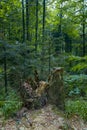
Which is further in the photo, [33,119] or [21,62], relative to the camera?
[21,62]

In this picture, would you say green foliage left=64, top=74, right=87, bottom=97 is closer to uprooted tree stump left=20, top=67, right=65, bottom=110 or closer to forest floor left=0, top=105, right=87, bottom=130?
uprooted tree stump left=20, top=67, right=65, bottom=110

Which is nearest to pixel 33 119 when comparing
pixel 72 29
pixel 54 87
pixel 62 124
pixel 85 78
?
pixel 62 124

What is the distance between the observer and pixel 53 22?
22234 millimetres

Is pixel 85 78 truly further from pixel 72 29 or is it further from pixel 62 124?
pixel 72 29

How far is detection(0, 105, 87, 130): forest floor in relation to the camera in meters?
4.37

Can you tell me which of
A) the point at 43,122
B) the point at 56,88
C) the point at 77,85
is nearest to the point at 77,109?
the point at 56,88

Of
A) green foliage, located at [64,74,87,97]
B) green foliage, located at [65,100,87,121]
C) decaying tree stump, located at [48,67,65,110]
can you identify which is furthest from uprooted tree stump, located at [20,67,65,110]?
green foliage, located at [64,74,87,97]

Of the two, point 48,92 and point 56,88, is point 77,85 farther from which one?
point 48,92

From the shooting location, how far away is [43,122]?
14.6 feet

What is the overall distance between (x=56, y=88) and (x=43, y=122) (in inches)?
35.9

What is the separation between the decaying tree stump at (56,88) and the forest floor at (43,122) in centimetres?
24

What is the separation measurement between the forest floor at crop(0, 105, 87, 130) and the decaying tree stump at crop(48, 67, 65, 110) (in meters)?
0.24

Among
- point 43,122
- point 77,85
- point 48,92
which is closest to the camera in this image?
point 43,122

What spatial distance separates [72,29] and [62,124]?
18.2 metres
